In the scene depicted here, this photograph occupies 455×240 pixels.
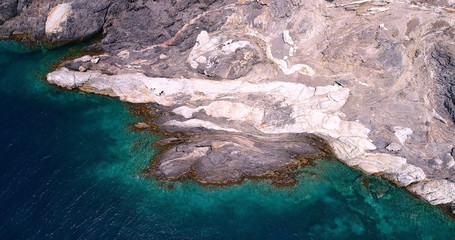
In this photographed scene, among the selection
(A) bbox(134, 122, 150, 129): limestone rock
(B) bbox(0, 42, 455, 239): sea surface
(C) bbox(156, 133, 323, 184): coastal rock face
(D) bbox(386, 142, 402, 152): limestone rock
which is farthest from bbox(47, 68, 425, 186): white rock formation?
(A) bbox(134, 122, 150, 129): limestone rock

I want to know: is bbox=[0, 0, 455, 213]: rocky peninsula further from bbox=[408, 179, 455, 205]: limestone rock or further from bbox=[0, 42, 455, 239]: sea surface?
bbox=[0, 42, 455, 239]: sea surface

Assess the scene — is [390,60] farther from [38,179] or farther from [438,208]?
[38,179]

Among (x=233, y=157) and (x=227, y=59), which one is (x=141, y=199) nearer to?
(x=233, y=157)

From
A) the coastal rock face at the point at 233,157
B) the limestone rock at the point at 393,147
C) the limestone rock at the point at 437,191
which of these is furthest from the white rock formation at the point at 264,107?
the coastal rock face at the point at 233,157

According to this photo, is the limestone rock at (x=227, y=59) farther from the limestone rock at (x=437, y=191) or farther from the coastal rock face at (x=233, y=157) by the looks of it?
the limestone rock at (x=437, y=191)

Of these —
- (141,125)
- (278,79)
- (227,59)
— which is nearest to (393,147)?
(278,79)
